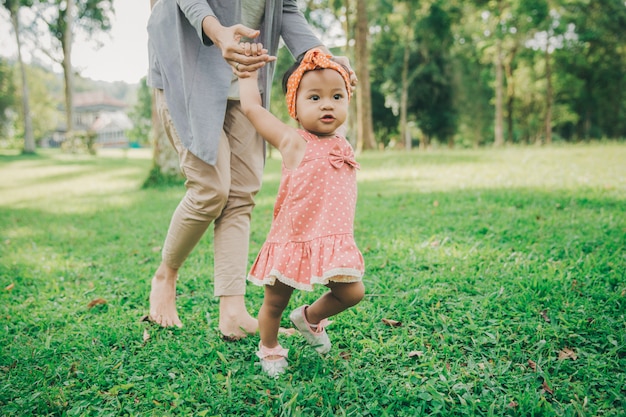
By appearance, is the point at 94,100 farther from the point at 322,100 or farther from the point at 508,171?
the point at 322,100

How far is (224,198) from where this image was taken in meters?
2.35

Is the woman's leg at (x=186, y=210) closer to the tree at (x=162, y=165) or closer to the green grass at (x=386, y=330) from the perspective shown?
the green grass at (x=386, y=330)

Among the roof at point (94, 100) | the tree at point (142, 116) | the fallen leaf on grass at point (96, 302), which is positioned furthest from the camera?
→ the roof at point (94, 100)

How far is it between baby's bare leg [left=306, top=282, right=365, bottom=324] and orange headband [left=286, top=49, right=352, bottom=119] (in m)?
0.76

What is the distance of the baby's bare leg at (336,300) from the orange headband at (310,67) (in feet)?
2.51

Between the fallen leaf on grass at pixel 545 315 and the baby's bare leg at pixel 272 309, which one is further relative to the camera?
the fallen leaf on grass at pixel 545 315

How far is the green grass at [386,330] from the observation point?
72.0 inches

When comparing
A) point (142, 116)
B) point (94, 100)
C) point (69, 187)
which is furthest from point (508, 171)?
point (94, 100)

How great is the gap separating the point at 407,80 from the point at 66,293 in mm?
26799

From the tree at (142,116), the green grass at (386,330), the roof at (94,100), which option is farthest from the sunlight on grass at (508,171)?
the roof at (94,100)

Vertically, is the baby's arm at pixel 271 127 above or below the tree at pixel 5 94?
below

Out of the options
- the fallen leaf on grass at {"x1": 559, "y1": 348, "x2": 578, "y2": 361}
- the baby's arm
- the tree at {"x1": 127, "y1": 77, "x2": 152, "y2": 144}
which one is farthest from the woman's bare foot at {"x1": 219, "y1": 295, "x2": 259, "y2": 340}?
the tree at {"x1": 127, "y1": 77, "x2": 152, "y2": 144}

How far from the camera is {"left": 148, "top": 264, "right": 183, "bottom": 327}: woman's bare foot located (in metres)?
2.59

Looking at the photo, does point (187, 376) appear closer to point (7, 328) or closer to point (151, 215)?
point (7, 328)
